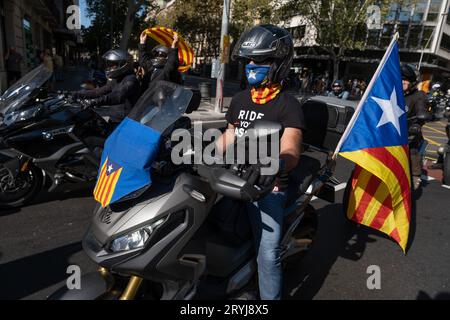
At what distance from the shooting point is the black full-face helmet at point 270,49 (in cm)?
211

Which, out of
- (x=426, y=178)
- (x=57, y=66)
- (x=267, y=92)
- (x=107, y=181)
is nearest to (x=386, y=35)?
(x=57, y=66)

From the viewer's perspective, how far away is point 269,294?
87.5 inches

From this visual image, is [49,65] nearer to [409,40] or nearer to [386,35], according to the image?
[386,35]

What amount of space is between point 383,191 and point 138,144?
2469 millimetres

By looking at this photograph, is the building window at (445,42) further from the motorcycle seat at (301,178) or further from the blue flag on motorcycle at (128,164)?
the blue flag on motorcycle at (128,164)

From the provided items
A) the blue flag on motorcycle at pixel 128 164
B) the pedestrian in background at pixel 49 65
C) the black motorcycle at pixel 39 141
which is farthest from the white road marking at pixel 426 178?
the pedestrian in background at pixel 49 65

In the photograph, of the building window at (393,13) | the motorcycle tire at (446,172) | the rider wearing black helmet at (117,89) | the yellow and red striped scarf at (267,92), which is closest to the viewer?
the yellow and red striped scarf at (267,92)

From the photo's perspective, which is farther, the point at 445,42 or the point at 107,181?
the point at 445,42

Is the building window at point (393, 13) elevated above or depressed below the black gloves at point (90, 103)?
above

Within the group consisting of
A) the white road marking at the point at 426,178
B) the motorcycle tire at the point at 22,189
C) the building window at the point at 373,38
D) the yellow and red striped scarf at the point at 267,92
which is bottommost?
the white road marking at the point at 426,178

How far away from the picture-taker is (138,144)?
1.73 m

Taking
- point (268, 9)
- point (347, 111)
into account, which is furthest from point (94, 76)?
point (268, 9)

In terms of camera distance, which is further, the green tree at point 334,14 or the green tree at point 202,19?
the green tree at point 202,19

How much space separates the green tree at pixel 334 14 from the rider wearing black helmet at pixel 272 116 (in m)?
25.1
